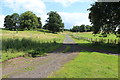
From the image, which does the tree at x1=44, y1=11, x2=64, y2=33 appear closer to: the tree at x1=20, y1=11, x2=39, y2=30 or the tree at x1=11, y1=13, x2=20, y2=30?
the tree at x1=20, y1=11, x2=39, y2=30

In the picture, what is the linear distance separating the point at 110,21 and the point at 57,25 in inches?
3144

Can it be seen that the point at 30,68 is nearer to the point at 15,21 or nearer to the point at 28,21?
the point at 28,21

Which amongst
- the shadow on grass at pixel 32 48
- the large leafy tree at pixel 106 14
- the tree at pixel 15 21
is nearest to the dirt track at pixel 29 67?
the shadow on grass at pixel 32 48

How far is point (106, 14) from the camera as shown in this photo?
1037 inches

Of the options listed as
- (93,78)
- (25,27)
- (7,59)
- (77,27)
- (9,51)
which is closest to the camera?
(93,78)

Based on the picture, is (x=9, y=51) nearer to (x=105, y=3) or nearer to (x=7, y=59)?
(x=7, y=59)

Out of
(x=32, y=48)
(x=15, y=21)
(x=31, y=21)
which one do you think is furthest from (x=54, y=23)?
(x=32, y=48)

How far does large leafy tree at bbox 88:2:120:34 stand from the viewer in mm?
25047

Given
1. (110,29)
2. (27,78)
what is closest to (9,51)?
(27,78)

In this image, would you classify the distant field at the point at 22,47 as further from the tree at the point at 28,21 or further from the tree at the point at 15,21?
the tree at the point at 15,21

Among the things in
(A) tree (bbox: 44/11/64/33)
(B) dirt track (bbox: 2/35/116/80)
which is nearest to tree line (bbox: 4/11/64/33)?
(A) tree (bbox: 44/11/64/33)

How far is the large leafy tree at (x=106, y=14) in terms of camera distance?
25047 mm

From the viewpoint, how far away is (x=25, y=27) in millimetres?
101312

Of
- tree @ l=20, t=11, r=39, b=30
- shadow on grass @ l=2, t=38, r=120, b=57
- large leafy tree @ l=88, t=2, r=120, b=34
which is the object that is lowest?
shadow on grass @ l=2, t=38, r=120, b=57
